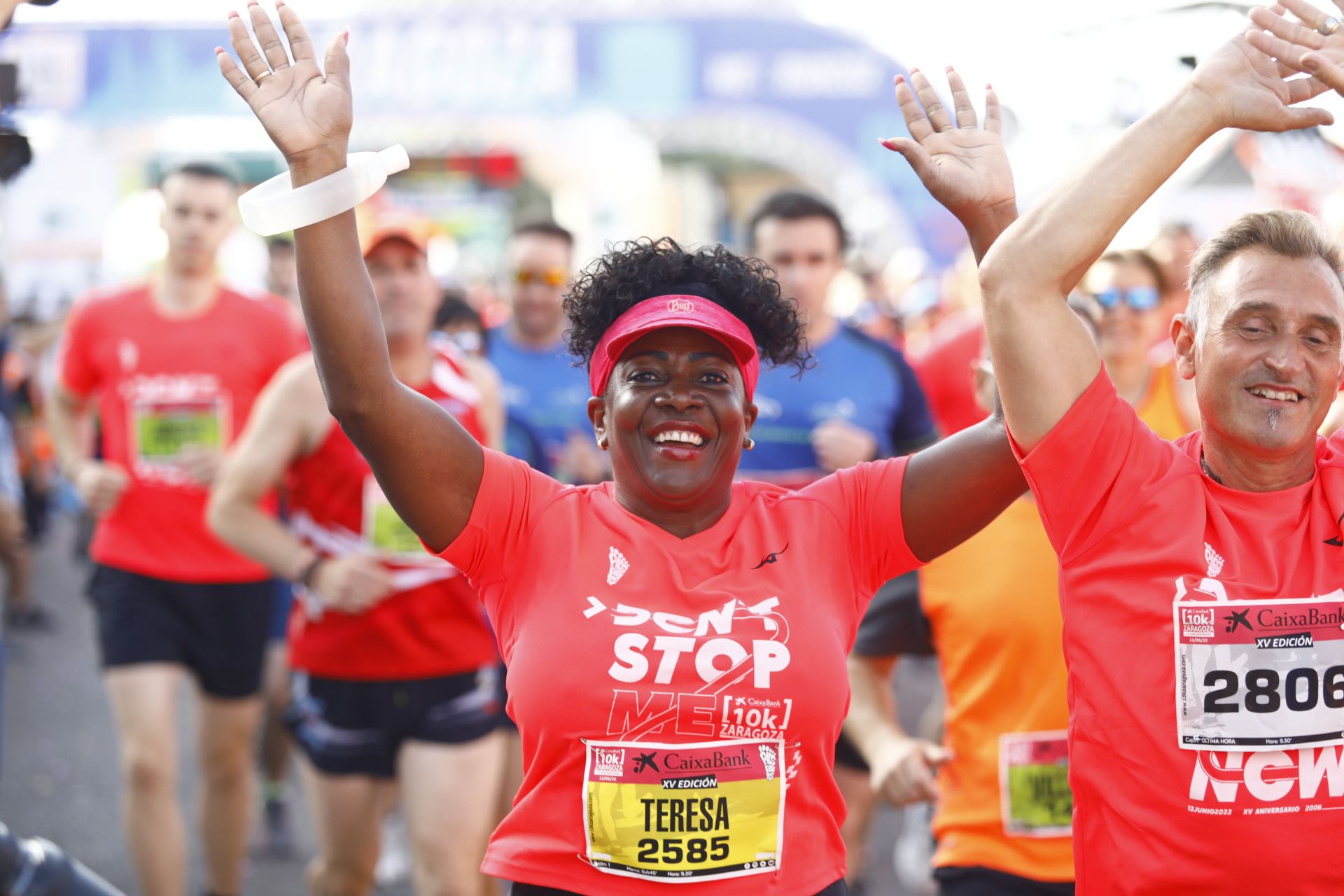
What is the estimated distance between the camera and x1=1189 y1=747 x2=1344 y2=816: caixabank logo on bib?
226 cm


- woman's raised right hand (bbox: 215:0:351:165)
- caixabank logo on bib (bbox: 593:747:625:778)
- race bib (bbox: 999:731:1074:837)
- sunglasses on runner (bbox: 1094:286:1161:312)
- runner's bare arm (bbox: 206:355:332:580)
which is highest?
sunglasses on runner (bbox: 1094:286:1161:312)

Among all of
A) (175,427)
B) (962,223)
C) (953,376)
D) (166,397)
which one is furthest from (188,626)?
(962,223)

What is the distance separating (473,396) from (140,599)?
5.06ft

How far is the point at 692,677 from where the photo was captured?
241 cm

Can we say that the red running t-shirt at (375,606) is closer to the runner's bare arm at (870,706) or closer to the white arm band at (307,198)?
the runner's bare arm at (870,706)

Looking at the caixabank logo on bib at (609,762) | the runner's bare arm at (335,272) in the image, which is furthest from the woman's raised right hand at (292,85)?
the caixabank logo on bib at (609,762)

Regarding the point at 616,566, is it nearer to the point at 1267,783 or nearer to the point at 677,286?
the point at 677,286

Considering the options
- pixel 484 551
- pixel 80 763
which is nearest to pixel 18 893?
pixel 484 551

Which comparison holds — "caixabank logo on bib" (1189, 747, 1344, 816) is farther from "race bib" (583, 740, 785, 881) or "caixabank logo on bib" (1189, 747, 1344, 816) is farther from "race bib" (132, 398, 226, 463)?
"race bib" (132, 398, 226, 463)

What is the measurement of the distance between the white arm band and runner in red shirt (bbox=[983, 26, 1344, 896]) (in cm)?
104

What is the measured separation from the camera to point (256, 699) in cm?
523

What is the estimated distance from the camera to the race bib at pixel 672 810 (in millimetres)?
2395

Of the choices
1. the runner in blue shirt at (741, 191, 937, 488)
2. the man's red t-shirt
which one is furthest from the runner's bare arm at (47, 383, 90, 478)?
the man's red t-shirt

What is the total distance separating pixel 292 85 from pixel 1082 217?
1317 millimetres
